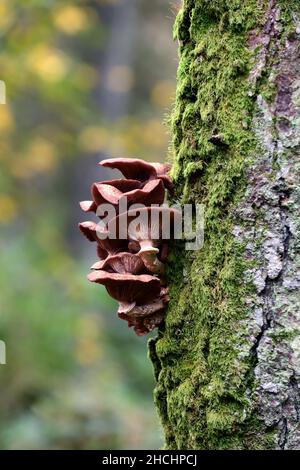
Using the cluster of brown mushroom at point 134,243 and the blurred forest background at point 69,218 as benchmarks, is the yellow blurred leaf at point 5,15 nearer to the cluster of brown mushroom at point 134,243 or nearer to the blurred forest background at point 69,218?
the blurred forest background at point 69,218

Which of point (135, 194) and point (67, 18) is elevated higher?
point (67, 18)

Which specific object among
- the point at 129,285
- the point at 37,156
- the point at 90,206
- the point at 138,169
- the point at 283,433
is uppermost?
the point at 37,156

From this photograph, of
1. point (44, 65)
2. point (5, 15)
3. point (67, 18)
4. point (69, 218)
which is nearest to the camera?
point (5, 15)

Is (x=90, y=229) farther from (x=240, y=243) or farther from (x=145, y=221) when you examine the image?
(x=240, y=243)

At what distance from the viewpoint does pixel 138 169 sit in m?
1.92

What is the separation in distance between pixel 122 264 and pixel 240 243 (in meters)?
0.39

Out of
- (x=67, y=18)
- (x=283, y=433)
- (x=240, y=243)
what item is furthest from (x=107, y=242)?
(x=67, y=18)

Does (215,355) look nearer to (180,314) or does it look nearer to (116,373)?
(180,314)

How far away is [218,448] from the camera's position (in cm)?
174

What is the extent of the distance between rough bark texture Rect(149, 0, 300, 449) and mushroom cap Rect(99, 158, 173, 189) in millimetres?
→ 89

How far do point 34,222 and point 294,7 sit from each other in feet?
32.1

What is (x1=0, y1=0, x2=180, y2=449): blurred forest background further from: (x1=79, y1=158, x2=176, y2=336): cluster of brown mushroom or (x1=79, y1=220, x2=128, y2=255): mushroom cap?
(x1=79, y1=220, x2=128, y2=255): mushroom cap

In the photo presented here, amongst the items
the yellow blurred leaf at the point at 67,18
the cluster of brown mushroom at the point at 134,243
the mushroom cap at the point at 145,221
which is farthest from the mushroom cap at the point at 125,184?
the yellow blurred leaf at the point at 67,18
